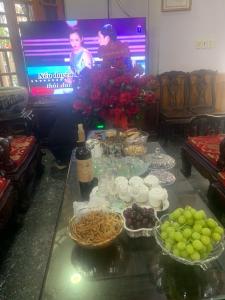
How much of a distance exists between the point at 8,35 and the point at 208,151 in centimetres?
295

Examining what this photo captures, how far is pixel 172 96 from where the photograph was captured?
358 centimetres

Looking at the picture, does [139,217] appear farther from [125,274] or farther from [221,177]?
[221,177]

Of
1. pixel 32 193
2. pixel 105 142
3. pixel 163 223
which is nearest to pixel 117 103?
pixel 105 142

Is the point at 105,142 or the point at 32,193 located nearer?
the point at 105,142

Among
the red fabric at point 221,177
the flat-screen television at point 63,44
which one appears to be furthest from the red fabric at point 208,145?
the flat-screen television at point 63,44

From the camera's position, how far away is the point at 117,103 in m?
1.47

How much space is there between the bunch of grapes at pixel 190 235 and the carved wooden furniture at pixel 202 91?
2.81 meters

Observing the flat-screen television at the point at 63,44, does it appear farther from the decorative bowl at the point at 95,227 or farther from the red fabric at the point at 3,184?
the decorative bowl at the point at 95,227

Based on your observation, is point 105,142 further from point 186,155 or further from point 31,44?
point 31,44

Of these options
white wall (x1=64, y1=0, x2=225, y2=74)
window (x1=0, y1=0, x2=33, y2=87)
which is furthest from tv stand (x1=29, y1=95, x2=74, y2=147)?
white wall (x1=64, y1=0, x2=225, y2=74)

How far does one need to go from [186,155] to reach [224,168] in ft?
2.09

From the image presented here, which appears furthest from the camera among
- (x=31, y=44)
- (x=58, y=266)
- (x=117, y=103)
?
(x=31, y=44)

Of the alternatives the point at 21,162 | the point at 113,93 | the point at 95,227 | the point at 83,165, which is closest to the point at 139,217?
the point at 95,227

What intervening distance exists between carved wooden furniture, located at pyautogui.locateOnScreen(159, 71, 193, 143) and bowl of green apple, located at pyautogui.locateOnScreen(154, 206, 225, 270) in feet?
8.21
